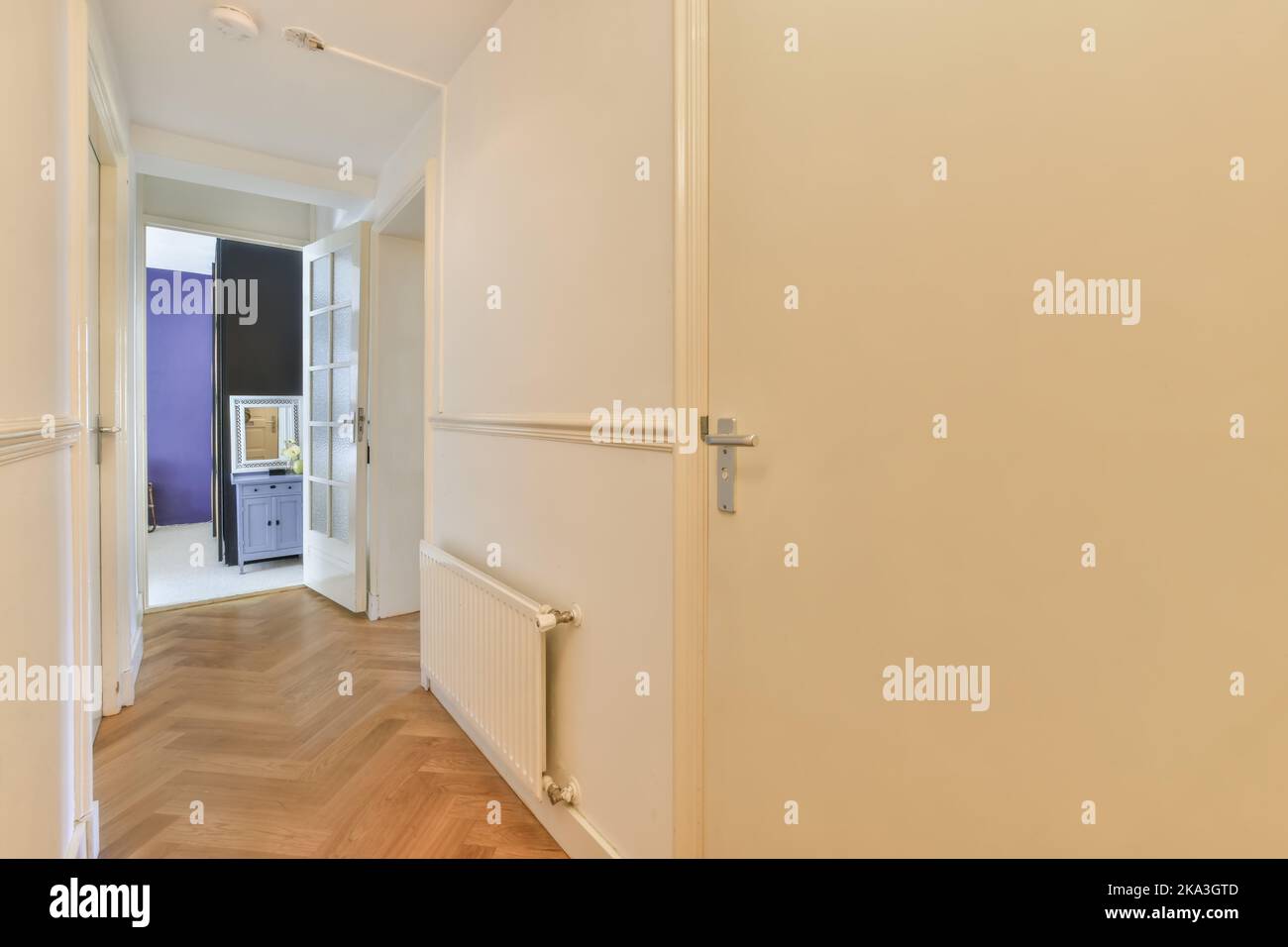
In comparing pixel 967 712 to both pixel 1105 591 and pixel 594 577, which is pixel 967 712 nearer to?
pixel 1105 591

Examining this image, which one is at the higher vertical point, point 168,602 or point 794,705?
point 794,705

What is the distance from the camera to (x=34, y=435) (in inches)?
44.1

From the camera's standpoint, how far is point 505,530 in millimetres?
2025

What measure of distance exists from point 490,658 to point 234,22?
2411 mm

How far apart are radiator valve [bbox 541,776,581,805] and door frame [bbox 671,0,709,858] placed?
0.46m

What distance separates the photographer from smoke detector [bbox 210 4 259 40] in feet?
6.88

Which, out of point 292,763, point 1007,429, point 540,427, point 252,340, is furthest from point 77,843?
point 252,340

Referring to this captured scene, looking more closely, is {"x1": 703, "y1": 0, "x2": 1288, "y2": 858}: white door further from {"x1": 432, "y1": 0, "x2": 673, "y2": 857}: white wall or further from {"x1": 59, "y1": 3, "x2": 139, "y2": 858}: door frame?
{"x1": 59, "y1": 3, "x2": 139, "y2": 858}: door frame

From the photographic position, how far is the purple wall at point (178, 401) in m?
6.29

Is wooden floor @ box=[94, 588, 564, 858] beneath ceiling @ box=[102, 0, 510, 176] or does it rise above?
beneath

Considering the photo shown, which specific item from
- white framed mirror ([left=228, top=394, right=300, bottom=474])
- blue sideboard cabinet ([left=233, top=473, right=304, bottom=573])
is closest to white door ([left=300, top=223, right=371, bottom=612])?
blue sideboard cabinet ([left=233, top=473, right=304, bottom=573])

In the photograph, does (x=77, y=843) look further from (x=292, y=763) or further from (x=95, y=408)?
(x=95, y=408)

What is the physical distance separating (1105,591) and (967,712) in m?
0.24
